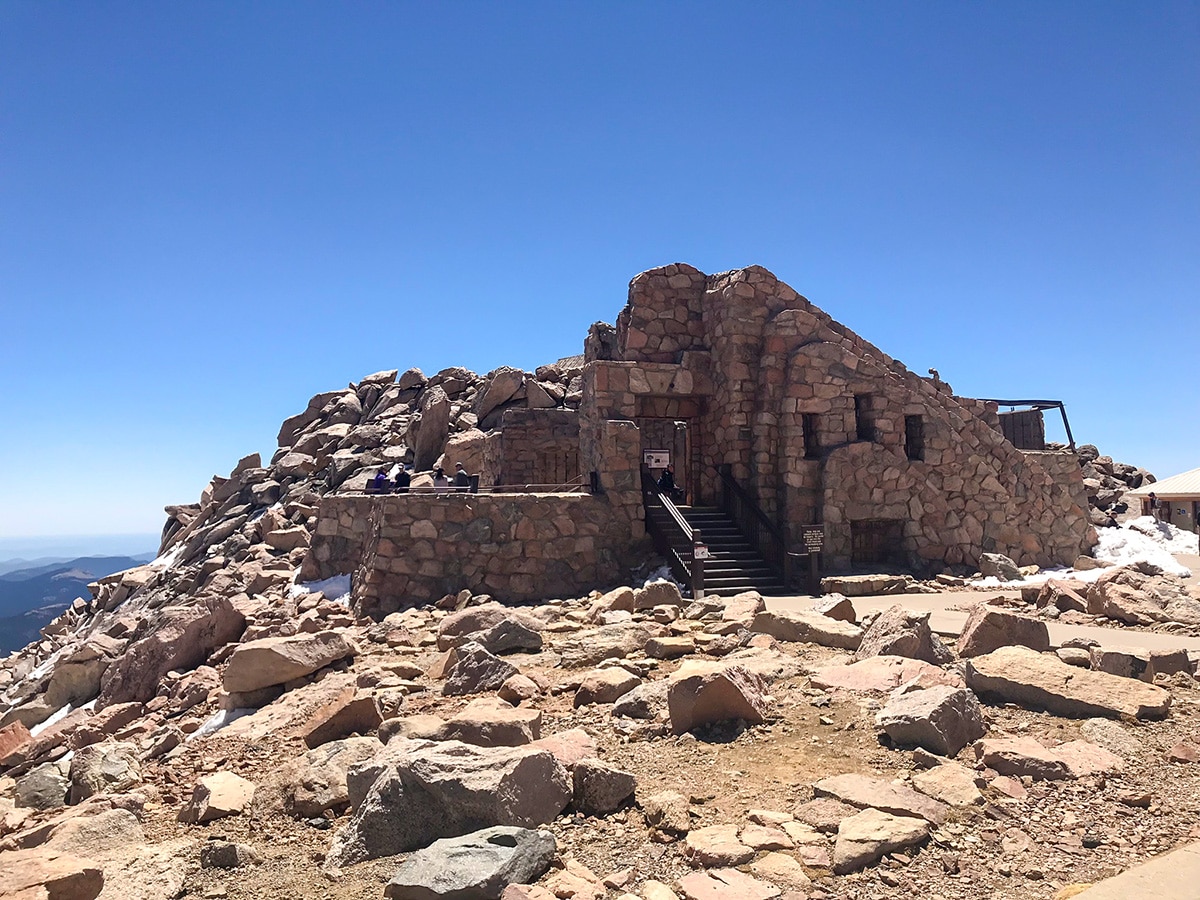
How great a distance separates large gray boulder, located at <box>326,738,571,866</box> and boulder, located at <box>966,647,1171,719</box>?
358 cm

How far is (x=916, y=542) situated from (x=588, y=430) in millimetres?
6448

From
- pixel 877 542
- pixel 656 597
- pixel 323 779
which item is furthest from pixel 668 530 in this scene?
pixel 323 779

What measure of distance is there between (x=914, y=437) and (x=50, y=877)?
14.5 meters

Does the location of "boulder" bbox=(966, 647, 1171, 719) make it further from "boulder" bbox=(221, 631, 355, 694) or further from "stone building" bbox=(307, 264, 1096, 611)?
"stone building" bbox=(307, 264, 1096, 611)

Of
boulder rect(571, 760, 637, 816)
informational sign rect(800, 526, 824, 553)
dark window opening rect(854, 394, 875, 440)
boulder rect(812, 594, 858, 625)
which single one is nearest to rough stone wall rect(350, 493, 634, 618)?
informational sign rect(800, 526, 824, 553)

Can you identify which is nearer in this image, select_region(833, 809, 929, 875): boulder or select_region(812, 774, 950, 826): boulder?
select_region(833, 809, 929, 875): boulder

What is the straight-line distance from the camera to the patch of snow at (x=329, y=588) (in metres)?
13.2

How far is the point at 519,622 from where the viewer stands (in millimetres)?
9133

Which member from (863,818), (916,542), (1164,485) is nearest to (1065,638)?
(863,818)

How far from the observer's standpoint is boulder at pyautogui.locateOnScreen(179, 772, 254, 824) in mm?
5348

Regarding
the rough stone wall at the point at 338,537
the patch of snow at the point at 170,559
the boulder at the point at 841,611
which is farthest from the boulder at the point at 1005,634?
the patch of snow at the point at 170,559

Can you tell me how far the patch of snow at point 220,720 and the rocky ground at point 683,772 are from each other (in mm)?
111

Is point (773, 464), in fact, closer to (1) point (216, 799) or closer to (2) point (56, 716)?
(1) point (216, 799)

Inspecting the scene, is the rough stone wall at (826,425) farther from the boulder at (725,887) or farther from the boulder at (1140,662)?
the boulder at (725,887)
